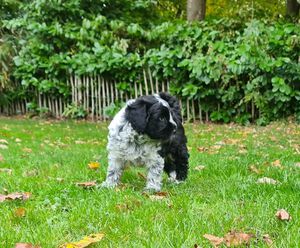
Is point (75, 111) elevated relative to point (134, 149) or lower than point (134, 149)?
lower

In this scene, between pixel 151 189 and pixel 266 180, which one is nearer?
pixel 151 189

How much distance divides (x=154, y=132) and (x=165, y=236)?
152cm

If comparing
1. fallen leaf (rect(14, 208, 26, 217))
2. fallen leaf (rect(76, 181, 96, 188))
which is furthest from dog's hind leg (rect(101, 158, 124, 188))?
fallen leaf (rect(14, 208, 26, 217))

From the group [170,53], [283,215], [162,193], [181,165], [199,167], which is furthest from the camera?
[170,53]

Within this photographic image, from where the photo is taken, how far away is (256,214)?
10.5ft

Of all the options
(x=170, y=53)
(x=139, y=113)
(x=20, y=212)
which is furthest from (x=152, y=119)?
(x=170, y=53)

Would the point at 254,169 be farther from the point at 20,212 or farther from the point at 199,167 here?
the point at 20,212

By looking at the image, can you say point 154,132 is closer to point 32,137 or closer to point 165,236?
point 165,236

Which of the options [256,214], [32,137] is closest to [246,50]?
[32,137]

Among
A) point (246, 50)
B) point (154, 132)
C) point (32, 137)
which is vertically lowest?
point (32, 137)

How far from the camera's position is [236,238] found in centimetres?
267

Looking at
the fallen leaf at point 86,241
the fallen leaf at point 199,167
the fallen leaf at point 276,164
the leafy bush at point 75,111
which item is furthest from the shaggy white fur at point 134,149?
the leafy bush at point 75,111

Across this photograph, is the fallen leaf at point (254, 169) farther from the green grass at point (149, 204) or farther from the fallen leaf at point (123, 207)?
the fallen leaf at point (123, 207)

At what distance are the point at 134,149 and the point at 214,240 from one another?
5.66 feet
